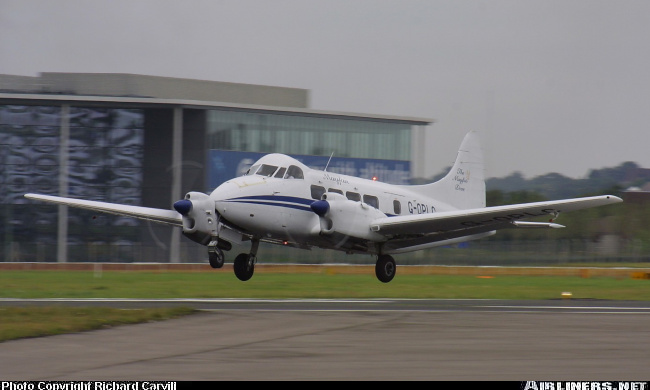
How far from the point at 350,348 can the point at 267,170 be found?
40.8 ft

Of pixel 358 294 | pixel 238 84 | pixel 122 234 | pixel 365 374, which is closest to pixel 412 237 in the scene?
pixel 358 294

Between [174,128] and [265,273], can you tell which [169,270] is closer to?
[265,273]

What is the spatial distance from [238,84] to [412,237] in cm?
3479

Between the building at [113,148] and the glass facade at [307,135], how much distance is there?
0.25ft

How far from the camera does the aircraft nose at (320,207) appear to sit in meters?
24.8

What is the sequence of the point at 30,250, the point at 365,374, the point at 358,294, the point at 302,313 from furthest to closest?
the point at 30,250
the point at 358,294
the point at 302,313
the point at 365,374

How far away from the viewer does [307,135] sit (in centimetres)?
5722

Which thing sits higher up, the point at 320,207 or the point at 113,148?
the point at 113,148

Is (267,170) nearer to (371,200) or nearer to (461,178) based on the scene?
(371,200)

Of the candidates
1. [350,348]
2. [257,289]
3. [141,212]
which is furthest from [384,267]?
[350,348]

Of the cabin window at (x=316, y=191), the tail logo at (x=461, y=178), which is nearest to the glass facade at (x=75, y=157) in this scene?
the tail logo at (x=461, y=178)

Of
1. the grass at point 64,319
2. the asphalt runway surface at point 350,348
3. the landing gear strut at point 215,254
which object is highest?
the landing gear strut at point 215,254

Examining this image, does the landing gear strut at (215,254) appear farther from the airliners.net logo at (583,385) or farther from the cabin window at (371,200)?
the airliners.net logo at (583,385)

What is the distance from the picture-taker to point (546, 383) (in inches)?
389
